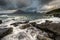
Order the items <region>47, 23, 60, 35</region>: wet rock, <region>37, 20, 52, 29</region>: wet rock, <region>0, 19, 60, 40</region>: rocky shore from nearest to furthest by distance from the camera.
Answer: <region>0, 19, 60, 40</region>: rocky shore < <region>47, 23, 60, 35</region>: wet rock < <region>37, 20, 52, 29</region>: wet rock

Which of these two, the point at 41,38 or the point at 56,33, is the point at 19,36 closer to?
the point at 41,38

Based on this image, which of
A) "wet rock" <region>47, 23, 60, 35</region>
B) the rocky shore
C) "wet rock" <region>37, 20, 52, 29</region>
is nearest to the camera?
the rocky shore

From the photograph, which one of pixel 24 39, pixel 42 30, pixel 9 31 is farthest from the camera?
pixel 42 30

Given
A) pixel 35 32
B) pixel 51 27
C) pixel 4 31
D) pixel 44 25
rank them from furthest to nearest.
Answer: pixel 44 25
pixel 35 32
pixel 51 27
pixel 4 31

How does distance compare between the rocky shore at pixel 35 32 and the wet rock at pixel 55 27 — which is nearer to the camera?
the rocky shore at pixel 35 32

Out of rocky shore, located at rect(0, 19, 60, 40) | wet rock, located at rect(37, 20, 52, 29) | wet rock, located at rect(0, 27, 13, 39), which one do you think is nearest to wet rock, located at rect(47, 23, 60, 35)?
rocky shore, located at rect(0, 19, 60, 40)

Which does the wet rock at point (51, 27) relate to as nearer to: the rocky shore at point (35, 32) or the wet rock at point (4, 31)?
the rocky shore at point (35, 32)

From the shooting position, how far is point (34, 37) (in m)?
5.62

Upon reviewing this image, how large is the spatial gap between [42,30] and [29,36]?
0.78m

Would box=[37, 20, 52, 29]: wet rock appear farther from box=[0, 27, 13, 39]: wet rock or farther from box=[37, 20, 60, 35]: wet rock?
box=[0, 27, 13, 39]: wet rock

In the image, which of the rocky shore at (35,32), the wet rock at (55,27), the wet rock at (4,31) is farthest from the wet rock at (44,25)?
the wet rock at (4,31)

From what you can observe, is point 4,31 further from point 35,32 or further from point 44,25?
point 44,25

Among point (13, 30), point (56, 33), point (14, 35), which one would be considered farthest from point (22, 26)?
point (56, 33)

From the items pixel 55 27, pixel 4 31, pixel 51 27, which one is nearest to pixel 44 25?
pixel 51 27
